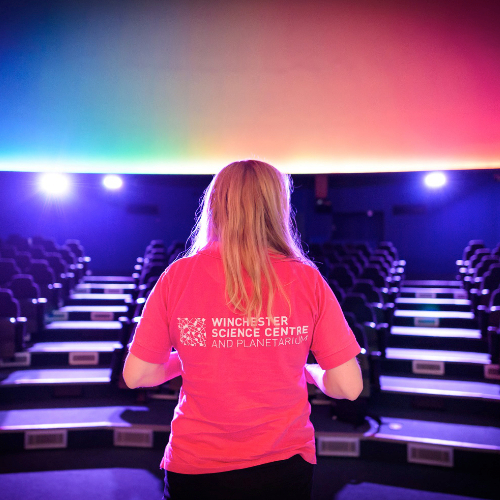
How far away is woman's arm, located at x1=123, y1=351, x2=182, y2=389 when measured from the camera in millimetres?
888

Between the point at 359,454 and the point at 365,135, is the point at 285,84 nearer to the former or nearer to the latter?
the point at 365,135

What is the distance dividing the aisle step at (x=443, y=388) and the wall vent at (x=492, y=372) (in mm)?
148

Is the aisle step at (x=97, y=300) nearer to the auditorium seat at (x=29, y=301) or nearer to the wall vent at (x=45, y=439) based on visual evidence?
the auditorium seat at (x=29, y=301)

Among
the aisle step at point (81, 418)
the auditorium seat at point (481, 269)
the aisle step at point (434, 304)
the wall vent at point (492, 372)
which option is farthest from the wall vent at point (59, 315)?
the auditorium seat at point (481, 269)

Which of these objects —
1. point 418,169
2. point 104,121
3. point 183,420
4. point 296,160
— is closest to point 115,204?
point 104,121

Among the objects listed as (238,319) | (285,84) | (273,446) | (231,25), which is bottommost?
(273,446)

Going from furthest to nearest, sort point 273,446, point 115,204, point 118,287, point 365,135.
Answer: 1. point 115,204
2. point 365,135
3. point 118,287
4. point 273,446

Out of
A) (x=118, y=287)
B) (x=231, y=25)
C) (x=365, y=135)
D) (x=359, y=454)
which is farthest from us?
(x=365, y=135)

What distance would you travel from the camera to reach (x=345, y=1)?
6414mm

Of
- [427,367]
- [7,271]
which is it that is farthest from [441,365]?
[7,271]

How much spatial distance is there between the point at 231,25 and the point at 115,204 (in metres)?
4.06

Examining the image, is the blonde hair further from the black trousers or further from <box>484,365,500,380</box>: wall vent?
<box>484,365,500,380</box>: wall vent

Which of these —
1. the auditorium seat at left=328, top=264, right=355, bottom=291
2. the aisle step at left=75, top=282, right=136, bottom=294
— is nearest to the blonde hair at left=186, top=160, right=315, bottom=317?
the auditorium seat at left=328, top=264, right=355, bottom=291

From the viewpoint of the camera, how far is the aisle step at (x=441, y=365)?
11.9ft
